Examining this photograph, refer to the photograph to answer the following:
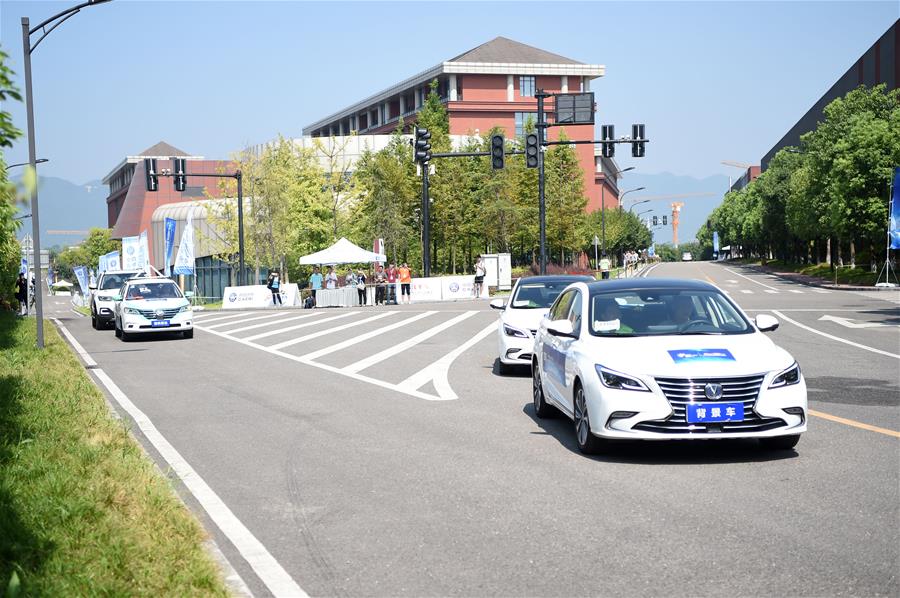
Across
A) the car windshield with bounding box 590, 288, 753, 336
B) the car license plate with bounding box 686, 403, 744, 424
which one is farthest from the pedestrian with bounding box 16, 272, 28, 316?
the car license plate with bounding box 686, 403, 744, 424

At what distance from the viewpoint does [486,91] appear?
102 metres

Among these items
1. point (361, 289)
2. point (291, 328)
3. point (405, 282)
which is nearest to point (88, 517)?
point (291, 328)

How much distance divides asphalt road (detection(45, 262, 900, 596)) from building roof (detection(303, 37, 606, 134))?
88.5m

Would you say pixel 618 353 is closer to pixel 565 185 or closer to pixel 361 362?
pixel 361 362

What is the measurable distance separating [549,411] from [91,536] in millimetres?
6062

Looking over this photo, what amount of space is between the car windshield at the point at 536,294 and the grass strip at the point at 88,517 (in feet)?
23.0

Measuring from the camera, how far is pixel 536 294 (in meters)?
16.0

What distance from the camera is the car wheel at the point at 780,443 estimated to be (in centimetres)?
856

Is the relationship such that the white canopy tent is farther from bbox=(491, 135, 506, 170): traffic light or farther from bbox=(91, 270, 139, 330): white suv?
bbox=(491, 135, 506, 170): traffic light

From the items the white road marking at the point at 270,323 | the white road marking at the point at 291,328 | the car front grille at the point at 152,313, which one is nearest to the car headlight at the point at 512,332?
the white road marking at the point at 291,328

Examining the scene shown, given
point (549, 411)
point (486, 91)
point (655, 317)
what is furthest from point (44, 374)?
point (486, 91)

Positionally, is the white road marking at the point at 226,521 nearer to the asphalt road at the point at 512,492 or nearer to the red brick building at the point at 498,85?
the asphalt road at the point at 512,492

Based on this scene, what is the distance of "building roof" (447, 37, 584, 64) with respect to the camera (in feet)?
339

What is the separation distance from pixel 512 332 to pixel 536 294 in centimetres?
122
